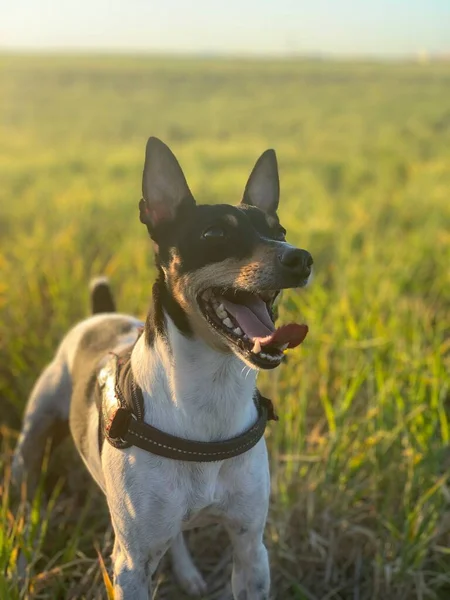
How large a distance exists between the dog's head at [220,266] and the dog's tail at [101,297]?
4.44ft

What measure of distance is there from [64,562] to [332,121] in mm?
Result: 13404

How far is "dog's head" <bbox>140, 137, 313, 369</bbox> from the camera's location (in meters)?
1.95

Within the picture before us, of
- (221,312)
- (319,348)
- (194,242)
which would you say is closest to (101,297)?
(319,348)

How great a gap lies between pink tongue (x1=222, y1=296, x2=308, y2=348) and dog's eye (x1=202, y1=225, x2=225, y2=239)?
0.72 ft

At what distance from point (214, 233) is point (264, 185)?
0.52 metres

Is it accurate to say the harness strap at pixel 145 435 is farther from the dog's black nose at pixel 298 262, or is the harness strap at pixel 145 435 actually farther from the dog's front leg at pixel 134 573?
the dog's black nose at pixel 298 262

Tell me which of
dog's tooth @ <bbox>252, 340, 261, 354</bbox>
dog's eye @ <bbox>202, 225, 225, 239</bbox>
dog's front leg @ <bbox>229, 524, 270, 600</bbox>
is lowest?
dog's front leg @ <bbox>229, 524, 270, 600</bbox>

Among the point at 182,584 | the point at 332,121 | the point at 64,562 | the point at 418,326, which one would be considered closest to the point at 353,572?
the point at 182,584

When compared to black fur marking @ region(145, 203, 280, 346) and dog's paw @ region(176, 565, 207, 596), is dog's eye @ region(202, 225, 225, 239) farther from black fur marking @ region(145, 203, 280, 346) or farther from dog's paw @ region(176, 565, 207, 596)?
dog's paw @ region(176, 565, 207, 596)

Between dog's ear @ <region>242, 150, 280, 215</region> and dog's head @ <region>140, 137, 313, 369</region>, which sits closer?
dog's head @ <region>140, 137, 313, 369</region>

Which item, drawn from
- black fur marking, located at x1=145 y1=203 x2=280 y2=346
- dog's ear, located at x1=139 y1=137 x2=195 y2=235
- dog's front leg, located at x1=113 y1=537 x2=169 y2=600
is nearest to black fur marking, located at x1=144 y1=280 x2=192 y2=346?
black fur marking, located at x1=145 y1=203 x2=280 y2=346

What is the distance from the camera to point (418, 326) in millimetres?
4336

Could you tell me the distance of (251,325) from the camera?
6.61 feet

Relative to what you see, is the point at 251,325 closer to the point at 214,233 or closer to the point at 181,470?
the point at 214,233
